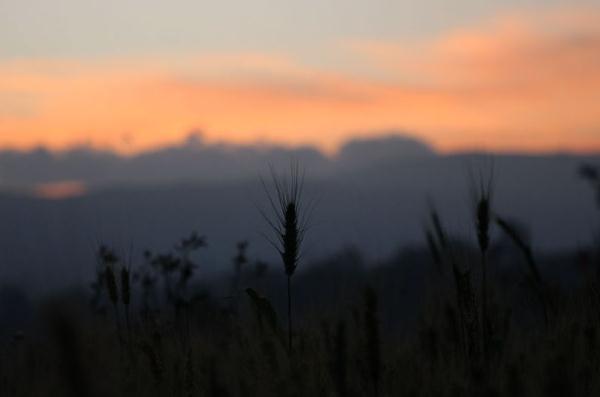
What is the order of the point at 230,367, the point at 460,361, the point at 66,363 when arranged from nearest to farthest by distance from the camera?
the point at 66,363 < the point at 230,367 < the point at 460,361

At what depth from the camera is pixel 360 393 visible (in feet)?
12.8

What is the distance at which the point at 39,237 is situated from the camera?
3.26 meters

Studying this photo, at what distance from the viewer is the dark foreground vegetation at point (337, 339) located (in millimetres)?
2830

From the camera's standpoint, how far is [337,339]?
355 cm

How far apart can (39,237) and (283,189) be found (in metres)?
1.65

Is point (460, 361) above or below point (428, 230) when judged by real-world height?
below

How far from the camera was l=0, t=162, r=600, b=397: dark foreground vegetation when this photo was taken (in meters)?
2.83

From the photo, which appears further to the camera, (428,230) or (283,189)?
(428,230)

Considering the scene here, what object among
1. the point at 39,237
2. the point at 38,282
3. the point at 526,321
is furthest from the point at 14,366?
the point at 526,321

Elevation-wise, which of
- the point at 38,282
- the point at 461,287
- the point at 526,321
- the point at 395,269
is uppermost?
the point at 38,282

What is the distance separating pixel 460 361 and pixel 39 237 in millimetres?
2259

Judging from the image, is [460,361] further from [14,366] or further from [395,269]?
[395,269]

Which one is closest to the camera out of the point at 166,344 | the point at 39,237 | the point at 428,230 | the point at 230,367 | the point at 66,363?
the point at 66,363

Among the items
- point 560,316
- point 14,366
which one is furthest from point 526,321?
point 14,366
